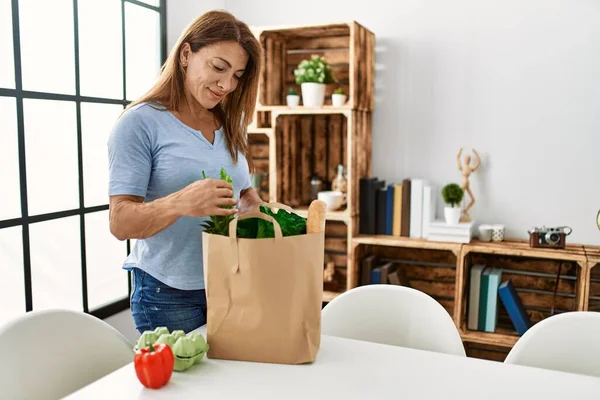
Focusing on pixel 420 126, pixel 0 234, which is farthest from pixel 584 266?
pixel 0 234

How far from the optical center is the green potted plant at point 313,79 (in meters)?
2.93

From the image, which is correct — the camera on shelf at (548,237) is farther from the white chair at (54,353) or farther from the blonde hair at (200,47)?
the white chair at (54,353)

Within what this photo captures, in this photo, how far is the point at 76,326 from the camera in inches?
54.7

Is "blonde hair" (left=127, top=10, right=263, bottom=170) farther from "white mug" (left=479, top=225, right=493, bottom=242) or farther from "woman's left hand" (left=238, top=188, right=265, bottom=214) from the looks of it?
"white mug" (left=479, top=225, right=493, bottom=242)

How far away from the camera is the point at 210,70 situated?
1.50 m

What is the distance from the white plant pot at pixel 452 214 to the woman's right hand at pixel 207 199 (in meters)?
1.74

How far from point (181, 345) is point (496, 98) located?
7.32 feet

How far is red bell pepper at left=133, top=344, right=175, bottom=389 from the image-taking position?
43.4 inches

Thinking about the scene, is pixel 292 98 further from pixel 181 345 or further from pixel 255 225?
pixel 181 345

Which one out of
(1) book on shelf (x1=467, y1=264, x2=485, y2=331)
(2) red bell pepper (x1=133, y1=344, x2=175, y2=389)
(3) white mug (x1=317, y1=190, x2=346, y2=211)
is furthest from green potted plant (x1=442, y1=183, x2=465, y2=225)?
(2) red bell pepper (x1=133, y1=344, x2=175, y2=389)

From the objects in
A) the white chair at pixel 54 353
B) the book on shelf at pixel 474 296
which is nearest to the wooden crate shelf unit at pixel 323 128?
the book on shelf at pixel 474 296

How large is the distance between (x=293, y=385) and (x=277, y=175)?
1974mm

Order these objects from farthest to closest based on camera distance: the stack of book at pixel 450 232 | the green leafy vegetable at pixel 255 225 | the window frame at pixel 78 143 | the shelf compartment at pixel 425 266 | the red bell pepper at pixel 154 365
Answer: the shelf compartment at pixel 425 266 < the stack of book at pixel 450 232 < the window frame at pixel 78 143 < the green leafy vegetable at pixel 255 225 < the red bell pepper at pixel 154 365

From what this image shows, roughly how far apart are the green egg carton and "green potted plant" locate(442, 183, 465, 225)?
182cm
